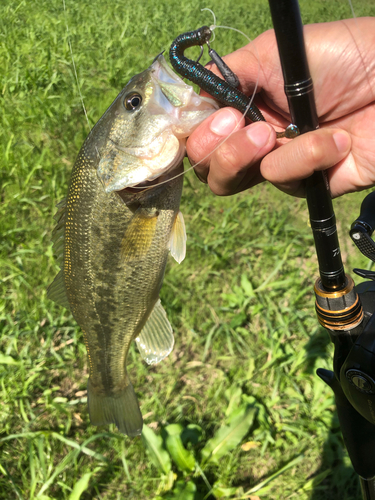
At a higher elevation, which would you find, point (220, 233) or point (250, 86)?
point (250, 86)

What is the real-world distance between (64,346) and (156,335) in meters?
1.48

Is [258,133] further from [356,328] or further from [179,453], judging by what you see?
[179,453]

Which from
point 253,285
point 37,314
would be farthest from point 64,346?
point 253,285

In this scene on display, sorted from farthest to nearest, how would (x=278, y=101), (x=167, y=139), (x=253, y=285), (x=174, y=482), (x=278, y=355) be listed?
(x=253, y=285)
(x=278, y=355)
(x=174, y=482)
(x=278, y=101)
(x=167, y=139)

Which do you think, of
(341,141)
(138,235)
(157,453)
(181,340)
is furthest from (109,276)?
(181,340)

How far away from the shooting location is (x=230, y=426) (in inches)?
107

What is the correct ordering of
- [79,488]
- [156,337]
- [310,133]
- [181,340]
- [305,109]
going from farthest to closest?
[181,340], [79,488], [156,337], [310,133], [305,109]

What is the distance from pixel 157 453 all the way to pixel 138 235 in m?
1.70

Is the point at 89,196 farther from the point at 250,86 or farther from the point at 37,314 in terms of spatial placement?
the point at 37,314

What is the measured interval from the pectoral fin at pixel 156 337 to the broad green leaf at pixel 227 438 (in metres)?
1.02

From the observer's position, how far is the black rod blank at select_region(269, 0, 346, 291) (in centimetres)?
114

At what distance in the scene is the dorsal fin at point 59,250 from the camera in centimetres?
186

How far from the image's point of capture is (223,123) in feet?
5.44

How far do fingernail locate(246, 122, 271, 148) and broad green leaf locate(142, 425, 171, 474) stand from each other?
213 cm
